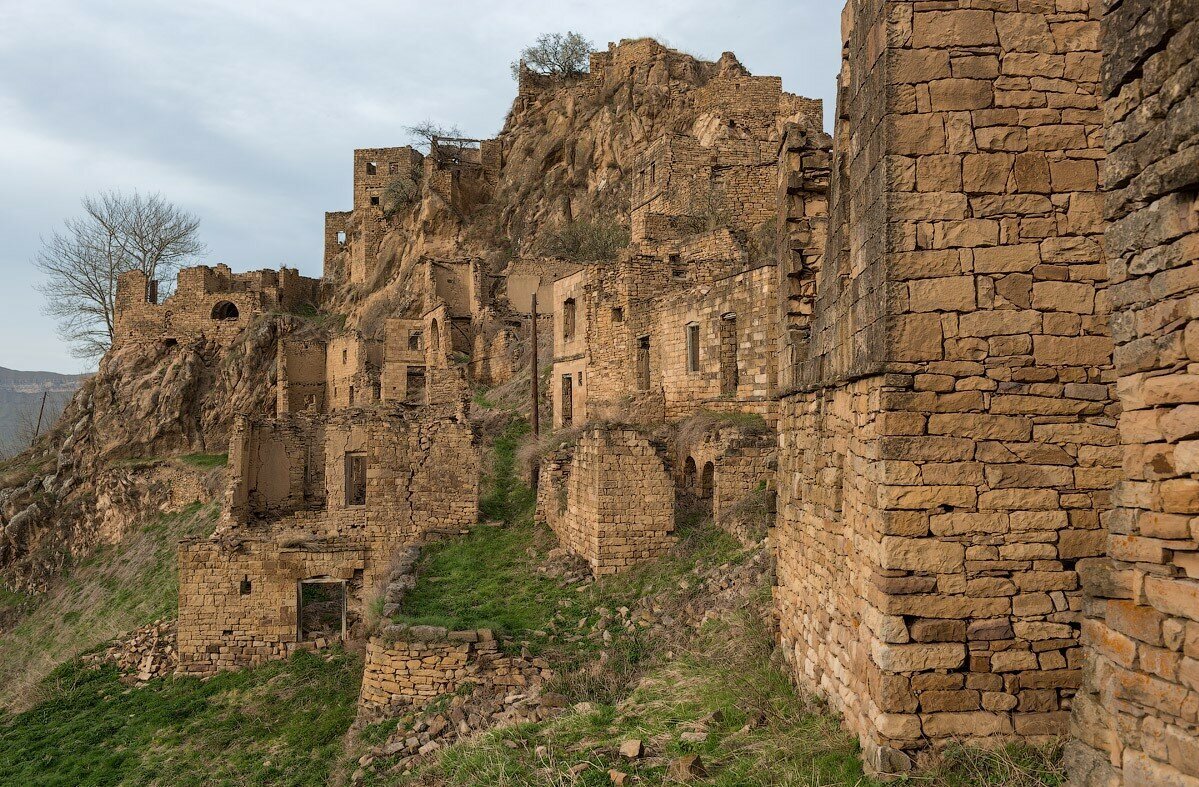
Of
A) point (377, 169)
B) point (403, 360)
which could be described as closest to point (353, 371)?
point (403, 360)

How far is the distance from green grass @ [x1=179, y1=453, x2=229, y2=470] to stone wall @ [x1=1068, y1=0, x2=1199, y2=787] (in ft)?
102

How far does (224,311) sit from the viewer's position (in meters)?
41.2

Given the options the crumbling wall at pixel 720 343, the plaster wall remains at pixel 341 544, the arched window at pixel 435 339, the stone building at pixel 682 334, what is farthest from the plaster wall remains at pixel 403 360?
the crumbling wall at pixel 720 343

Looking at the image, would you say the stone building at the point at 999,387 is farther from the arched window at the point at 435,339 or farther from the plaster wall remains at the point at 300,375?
the plaster wall remains at the point at 300,375

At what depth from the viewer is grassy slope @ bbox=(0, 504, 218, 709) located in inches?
763

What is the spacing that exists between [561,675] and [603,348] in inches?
528

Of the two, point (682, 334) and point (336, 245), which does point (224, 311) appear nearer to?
point (336, 245)

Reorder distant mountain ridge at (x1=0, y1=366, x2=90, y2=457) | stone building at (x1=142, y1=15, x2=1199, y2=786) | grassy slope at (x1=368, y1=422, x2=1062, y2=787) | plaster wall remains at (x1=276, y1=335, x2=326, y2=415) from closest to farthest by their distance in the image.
Answer: stone building at (x1=142, y1=15, x2=1199, y2=786) → grassy slope at (x1=368, y1=422, x2=1062, y2=787) → plaster wall remains at (x1=276, y1=335, x2=326, y2=415) → distant mountain ridge at (x1=0, y1=366, x2=90, y2=457)

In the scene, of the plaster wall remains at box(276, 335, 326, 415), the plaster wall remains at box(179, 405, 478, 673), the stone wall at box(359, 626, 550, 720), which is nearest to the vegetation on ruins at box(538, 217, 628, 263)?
the plaster wall remains at box(276, 335, 326, 415)

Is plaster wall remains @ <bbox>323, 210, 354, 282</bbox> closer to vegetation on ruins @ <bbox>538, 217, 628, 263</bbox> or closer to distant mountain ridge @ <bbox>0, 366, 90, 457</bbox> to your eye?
vegetation on ruins @ <bbox>538, 217, 628, 263</bbox>

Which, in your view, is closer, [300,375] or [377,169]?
[300,375]

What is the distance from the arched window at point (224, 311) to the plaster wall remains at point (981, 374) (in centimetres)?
4134

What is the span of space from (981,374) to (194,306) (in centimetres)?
4289

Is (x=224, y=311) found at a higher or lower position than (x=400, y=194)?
lower
